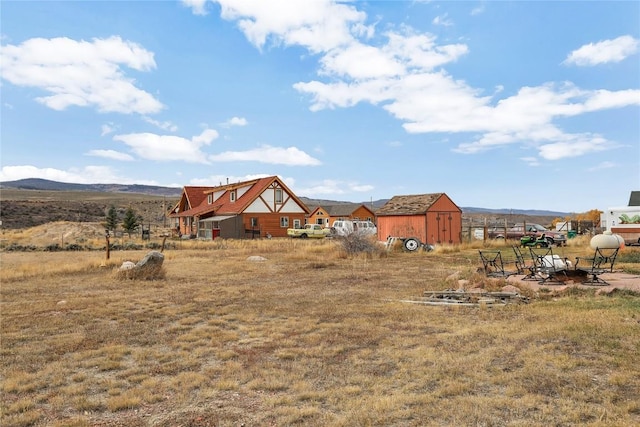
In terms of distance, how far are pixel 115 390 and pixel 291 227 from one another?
3916cm

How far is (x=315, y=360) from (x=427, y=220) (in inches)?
952

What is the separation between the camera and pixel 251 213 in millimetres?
42531

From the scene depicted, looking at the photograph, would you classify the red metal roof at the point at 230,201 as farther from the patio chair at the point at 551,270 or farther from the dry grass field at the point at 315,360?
the patio chair at the point at 551,270

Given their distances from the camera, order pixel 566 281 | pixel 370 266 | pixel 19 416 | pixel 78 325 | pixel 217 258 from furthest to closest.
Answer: pixel 217 258 < pixel 370 266 < pixel 566 281 < pixel 78 325 < pixel 19 416

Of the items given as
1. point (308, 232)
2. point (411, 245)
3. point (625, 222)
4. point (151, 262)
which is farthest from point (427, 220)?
point (151, 262)

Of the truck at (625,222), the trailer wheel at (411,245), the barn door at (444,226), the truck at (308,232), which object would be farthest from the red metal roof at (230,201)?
the truck at (625,222)

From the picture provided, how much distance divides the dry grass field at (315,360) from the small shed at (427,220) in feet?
56.8

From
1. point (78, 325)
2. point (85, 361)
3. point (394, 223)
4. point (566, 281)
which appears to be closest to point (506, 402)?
point (85, 361)

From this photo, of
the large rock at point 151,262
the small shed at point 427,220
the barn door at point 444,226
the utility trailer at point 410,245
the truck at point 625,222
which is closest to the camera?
the large rock at point 151,262

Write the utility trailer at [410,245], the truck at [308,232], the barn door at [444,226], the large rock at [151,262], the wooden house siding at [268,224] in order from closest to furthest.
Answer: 1. the large rock at [151,262]
2. the utility trailer at [410,245]
3. the barn door at [444,226]
4. the truck at [308,232]
5. the wooden house siding at [268,224]

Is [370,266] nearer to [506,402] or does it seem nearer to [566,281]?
[566,281]

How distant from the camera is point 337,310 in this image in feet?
33.2

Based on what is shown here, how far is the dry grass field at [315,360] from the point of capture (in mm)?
4711

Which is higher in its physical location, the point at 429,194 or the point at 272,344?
the point at 429,194
